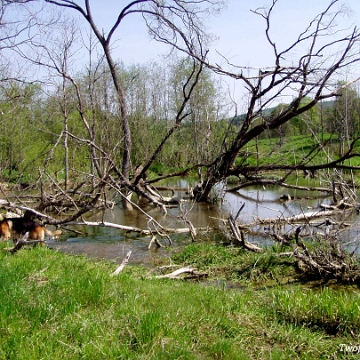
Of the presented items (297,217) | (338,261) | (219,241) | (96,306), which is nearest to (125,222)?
(219,241)

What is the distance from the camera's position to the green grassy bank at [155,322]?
376 centimetres

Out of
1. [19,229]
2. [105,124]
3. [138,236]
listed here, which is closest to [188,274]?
[138,236]

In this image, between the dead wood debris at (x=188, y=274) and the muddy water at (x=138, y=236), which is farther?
the muddy water at (x=138, y=236)

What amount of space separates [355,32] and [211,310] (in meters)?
7.44

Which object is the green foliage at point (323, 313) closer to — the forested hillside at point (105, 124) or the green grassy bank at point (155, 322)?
the green grassy bank at point (155, 322)

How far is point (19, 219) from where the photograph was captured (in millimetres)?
9766

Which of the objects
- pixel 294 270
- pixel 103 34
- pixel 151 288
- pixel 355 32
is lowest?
pixel 294 270

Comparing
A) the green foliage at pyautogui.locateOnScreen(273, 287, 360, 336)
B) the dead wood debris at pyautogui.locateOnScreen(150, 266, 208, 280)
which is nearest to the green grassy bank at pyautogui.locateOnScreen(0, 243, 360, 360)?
the green foliage at pyautogui.locateOnScreen(273, 287, 360, 336)

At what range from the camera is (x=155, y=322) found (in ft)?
13.2

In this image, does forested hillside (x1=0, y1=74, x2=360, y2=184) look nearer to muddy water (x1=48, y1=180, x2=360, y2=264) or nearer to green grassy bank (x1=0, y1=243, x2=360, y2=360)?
muddy water (x1=48, y1=180, x2=360, y2=264)

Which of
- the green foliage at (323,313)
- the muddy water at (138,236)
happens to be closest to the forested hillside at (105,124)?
the muddy water at (138,236)

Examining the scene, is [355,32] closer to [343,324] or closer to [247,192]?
[343,324]

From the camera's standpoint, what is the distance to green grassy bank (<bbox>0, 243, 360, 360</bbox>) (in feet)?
12.3

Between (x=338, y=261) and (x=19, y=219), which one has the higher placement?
(x=19, y=219)
